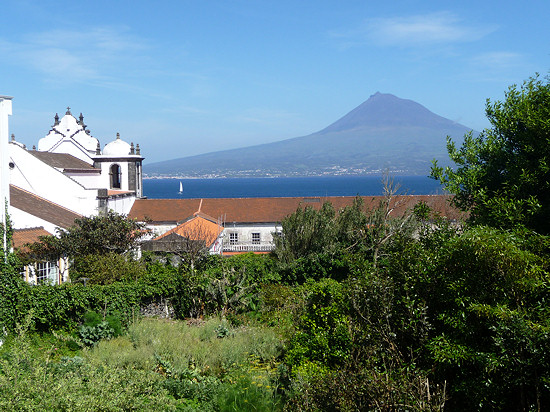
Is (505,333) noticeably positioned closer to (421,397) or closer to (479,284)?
(479,284)

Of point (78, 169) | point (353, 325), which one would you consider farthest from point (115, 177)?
point (353, 325)

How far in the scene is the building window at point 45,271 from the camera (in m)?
21.5

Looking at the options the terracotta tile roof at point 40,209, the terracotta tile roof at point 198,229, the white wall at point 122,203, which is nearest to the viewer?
the terracotta tile roof at point 40,209

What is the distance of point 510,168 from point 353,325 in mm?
6010

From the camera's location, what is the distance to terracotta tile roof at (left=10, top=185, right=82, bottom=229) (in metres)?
25.0

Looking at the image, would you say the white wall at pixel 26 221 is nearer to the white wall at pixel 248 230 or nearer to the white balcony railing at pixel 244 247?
the white balcony railing at pixel 244 247

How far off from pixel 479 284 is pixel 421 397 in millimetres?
2132

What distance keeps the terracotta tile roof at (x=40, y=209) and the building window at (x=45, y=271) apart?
123 inches

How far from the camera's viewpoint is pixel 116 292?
16484 millimetres

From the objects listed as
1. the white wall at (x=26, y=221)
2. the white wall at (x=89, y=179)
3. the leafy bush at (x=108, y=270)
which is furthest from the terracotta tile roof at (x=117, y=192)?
the leafy bush at (x=108, y=270)

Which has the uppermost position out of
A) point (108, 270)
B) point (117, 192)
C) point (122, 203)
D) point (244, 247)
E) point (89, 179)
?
point (89, 179)

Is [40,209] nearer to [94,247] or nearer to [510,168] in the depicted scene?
[94,247]

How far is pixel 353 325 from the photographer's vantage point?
9000 millimetres

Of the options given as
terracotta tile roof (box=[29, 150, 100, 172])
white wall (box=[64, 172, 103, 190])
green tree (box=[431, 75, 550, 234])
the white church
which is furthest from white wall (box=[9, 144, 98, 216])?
green tree (box=[431, 75, 550, 234])
